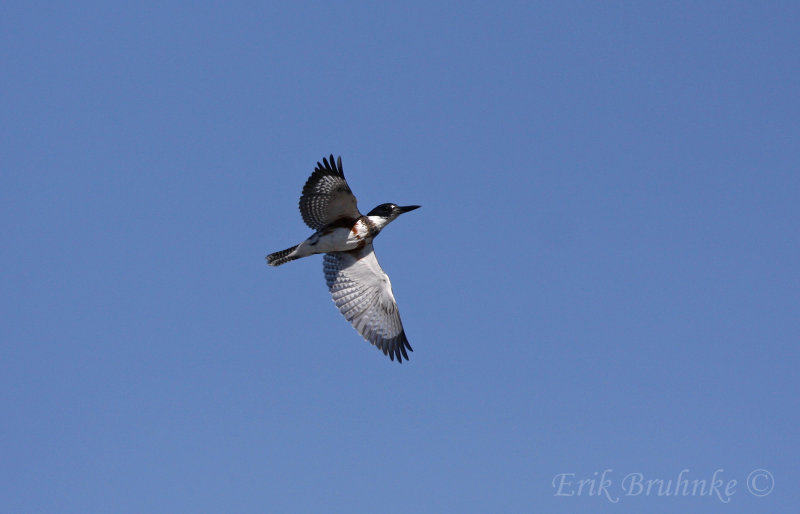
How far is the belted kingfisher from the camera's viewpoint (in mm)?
16250

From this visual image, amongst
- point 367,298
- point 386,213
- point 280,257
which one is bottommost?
point 280,257

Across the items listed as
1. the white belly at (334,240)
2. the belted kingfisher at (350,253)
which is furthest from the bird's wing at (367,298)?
the white belly at (334,240)

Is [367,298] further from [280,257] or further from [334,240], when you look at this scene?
[280,257]

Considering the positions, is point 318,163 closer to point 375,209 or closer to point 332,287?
point 375,209

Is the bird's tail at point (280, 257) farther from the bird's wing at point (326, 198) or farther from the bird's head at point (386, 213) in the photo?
the bird's head at point (386, 213)

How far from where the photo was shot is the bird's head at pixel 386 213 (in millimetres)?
17219

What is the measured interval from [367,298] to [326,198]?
2.45m

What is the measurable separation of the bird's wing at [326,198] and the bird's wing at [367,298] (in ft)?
3.84

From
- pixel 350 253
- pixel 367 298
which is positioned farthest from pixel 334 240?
pixel 367 298

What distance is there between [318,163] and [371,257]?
246 cm

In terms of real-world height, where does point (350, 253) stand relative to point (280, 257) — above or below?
above

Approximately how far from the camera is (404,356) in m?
17.8

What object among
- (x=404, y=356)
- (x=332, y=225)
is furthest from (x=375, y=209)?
(x=404, y=356)

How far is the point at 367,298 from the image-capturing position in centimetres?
1802
